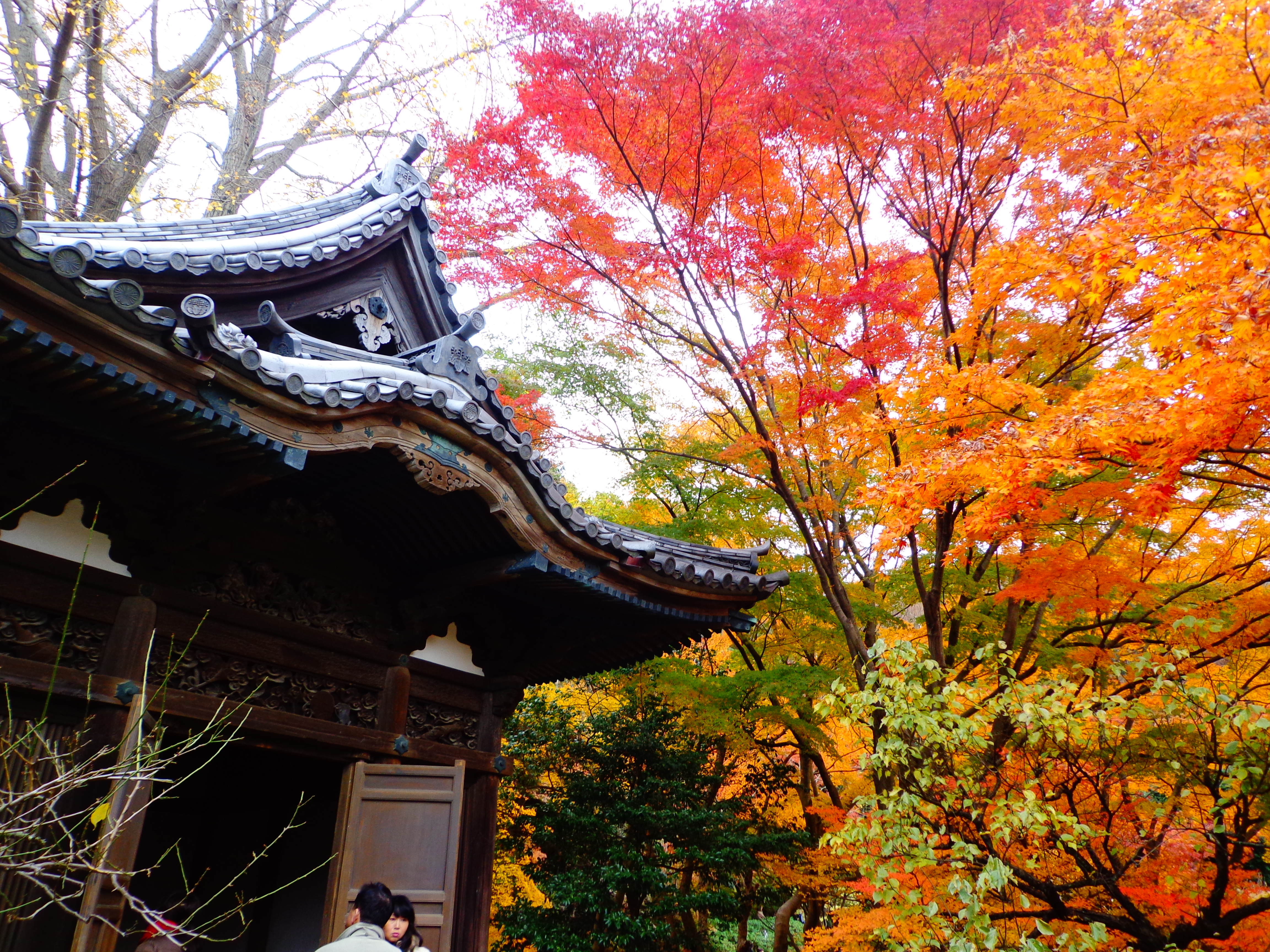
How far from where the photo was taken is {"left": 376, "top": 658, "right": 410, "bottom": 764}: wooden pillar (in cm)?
652

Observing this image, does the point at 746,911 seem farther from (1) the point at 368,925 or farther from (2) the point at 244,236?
(2) the point at 244,236

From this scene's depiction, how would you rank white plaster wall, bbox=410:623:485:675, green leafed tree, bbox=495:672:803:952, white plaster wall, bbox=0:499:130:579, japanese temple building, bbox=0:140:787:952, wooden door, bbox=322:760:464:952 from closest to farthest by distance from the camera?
japanese temple building, bbox=0:140:787:952 < white plaster wall, bbox=0:499:130:579 < wooden door, bbox=322:760:464:952 < white plaster wall, bbox=410:623:485:675 < green leafed tree, bbox=495:672:803:952

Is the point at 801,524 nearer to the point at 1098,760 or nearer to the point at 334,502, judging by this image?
the point at 1098,760

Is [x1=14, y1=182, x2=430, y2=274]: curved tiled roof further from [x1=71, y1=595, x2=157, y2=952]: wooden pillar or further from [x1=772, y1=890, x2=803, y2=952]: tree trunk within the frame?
[x1=772, y1=890, x2=803, y2=952]: tree trunk

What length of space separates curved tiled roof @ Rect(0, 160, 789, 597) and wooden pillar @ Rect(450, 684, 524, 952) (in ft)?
6.53

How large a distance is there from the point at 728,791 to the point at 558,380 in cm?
812

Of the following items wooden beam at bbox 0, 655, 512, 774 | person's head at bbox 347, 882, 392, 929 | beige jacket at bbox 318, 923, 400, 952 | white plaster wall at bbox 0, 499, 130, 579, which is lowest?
beige jacket at bbox 318, 923, 400, 952

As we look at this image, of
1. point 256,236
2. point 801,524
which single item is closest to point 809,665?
point 801,524

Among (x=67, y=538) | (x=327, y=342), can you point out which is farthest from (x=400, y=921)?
(x=327, y=342)

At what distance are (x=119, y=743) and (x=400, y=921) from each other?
6.42ft

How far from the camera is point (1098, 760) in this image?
7.70 m

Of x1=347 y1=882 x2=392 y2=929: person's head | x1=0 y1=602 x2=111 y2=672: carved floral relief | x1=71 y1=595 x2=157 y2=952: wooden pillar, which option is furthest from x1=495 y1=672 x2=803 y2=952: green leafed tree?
x1=0 y1=602 x2=111 y2=672: carved floral relief

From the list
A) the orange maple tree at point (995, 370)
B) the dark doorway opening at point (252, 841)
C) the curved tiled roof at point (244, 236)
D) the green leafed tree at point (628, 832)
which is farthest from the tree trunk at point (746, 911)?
the curved tiled roof at point (244, 236)

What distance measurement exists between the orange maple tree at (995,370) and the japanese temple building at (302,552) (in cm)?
207
